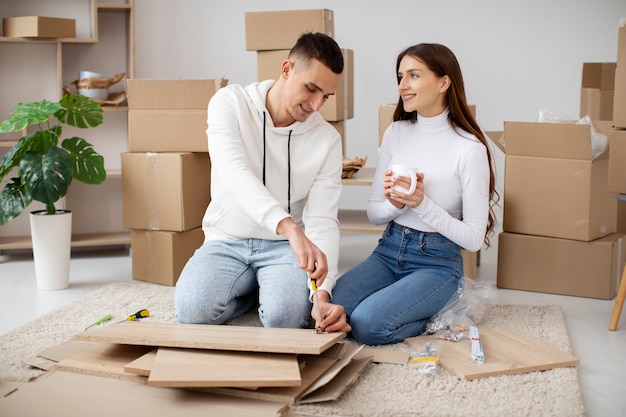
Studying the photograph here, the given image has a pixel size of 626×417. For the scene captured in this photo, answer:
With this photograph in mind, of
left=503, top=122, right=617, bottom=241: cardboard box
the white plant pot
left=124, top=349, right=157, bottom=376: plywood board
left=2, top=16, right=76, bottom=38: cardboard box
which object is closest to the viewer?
left=124, top=349, right=157, bottom=376: plywood board

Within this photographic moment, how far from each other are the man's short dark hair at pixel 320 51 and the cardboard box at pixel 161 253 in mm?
1220

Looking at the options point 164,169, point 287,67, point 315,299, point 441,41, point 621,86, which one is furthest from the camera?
point 441,41

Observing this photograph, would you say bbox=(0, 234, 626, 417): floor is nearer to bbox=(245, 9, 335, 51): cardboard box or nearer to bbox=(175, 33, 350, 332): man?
bbox=(175, 33, 350, 332): man

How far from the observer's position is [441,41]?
4.34 m

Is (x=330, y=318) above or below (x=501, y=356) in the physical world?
above

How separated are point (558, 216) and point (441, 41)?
1.63 metres

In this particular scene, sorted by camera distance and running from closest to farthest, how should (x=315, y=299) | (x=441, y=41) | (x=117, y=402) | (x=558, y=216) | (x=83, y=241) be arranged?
1. (x=117, y=402)
2. (x=315, y=299)
3. (x=558, y=216)
4. (x=83, y=241)
5. (x=441, y=41)

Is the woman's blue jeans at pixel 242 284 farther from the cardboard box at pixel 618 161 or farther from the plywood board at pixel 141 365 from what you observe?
the cardboard box at pixel 618 161

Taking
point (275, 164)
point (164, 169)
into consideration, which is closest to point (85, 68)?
point (164, 169)

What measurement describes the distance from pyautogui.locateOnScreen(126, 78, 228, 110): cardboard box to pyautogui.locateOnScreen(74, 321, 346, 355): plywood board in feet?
4.22

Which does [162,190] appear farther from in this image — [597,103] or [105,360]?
[597,103]

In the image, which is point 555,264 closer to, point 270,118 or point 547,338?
point 547,338

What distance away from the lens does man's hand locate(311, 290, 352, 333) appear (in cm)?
216

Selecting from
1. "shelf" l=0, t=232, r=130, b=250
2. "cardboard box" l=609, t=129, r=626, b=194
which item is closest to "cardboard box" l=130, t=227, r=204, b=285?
"shelf" l=0, t=232, r=130, b=250
